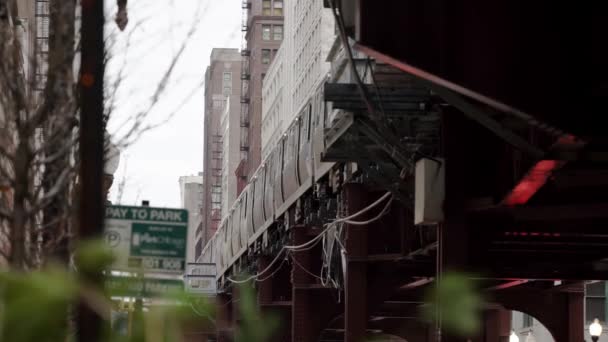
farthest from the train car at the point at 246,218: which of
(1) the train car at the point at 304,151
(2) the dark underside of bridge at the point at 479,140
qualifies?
(2) the dark underside of bridge at the point at 479,140

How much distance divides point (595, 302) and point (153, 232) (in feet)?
150

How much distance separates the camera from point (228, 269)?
7150 cm

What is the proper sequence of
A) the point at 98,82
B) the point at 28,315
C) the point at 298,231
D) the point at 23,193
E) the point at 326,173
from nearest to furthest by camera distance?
1. the point at 28,315
2. the point at 98,82
3. the point at 23,193
4. the point at 326,173
5. the point at 298,231

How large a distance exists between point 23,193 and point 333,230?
2471 centimetres

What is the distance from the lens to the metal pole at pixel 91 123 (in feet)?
31.6

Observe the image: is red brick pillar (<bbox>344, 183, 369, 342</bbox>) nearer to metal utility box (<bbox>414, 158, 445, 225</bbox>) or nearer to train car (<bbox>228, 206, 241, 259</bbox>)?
metal utility box (<bbox>414, 158, 445, 225</bbox>)

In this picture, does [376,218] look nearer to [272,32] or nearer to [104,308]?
[104,308]

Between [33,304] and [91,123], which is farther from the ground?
[91,123]

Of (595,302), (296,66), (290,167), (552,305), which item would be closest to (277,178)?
(290,167)

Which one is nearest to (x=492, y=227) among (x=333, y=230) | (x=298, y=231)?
(x=333, y=230)

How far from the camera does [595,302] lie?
5781 cm

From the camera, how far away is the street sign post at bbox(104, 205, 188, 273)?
14.0 meters

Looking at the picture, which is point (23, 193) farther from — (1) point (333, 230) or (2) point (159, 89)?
(1) point (333, 230)

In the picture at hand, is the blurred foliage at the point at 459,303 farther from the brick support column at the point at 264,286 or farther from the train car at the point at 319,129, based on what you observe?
the brick support column at the point at 264,286
